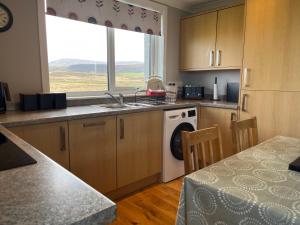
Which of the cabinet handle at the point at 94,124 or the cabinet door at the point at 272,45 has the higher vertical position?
the cabinet door at the point at 272,45

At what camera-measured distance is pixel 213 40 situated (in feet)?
10.2

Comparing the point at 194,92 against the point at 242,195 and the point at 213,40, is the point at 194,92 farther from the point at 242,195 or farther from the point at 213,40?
the point at 242,195

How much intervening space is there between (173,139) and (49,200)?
7.16 ft

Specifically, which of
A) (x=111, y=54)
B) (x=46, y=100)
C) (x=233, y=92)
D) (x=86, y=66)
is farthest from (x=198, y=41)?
(x=46, y=100)

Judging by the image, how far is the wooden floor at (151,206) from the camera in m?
1.96

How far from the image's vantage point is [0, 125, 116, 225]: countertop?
20.0 inches

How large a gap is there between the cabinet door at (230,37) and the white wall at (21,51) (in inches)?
85.9

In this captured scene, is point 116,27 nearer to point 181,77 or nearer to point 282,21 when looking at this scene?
point 181,77

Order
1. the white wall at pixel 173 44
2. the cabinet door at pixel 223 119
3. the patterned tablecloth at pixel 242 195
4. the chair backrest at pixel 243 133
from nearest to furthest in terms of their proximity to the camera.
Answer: the patterned tablecloth at pixel 242 195
the chair backrest at pixel 243 133
the cabinet door at pixel 223 119
the white wall at pixel 173 44

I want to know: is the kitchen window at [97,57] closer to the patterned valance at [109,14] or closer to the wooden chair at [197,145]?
the patterned valance at [109,14]

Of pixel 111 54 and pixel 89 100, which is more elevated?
pixel 111 54

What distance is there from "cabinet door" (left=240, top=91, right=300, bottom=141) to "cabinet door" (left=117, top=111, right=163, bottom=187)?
40.6 inches

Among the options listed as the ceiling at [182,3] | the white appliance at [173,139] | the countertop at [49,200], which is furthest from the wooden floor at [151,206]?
the ceiling at [182,3]

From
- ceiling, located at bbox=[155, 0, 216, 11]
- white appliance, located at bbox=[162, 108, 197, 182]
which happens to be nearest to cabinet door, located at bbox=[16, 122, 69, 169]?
white appliance, located at bbox=[162, 108, 197, 182]
